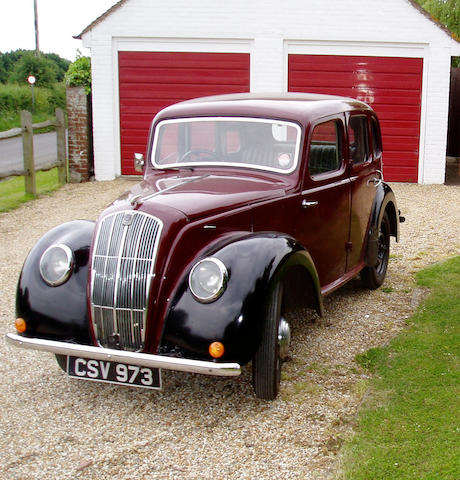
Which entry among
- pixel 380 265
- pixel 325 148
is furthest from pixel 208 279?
pixel 380 265

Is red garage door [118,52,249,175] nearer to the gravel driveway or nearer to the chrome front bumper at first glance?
the gravel driveway

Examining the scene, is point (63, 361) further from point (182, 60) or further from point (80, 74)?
point (80, 74)

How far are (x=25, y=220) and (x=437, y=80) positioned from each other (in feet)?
26.3

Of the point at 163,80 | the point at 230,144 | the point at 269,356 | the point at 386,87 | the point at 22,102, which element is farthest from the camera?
the point at 22,102

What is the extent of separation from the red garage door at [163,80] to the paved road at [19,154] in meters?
2.34

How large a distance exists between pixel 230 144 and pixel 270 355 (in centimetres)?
170

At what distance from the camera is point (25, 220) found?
31.9 ft

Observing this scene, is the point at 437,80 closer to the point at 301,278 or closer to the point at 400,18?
the point at 400,18

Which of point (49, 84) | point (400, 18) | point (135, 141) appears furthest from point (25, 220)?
point (49, 84)

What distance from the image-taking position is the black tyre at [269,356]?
12.0 ft

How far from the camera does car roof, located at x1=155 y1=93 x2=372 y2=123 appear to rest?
4.70m

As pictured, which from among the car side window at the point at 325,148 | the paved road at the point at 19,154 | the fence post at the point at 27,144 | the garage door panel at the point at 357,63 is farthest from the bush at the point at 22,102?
the car side window at the point at 325,148

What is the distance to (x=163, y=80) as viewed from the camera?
1275cm

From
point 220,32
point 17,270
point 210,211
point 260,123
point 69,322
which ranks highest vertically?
point 220,32
